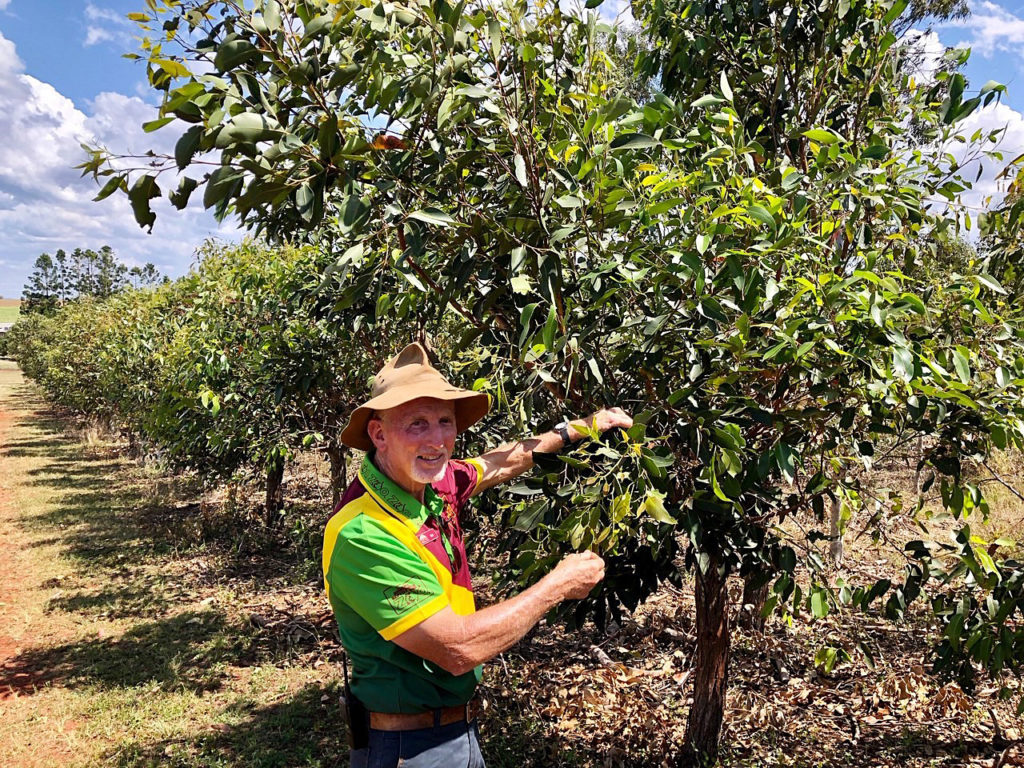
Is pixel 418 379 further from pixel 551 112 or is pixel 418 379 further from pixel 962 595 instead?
pixel 962 595

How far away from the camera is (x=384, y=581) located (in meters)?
2.09

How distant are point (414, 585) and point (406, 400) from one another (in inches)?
21.6

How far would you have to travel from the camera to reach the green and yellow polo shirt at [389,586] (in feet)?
6.83

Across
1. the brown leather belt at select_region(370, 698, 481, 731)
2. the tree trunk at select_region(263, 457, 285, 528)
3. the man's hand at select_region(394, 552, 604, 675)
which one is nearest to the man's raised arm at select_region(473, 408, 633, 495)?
the man's hand at select_region(394, 552, 604, 675)

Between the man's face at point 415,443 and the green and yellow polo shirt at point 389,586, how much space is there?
0.20 ft

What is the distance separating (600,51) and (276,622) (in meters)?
6.34

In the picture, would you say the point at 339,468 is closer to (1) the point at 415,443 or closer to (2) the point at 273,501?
(2) the point at 273,501

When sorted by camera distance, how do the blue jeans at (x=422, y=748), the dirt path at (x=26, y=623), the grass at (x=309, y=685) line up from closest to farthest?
the blue jeans at (x=422, y=748) < the grass at (x=309, y=685) < the dirt path at (x=26, y=623)

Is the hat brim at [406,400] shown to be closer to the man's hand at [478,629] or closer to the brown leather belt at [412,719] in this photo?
the man's hand at [478,629]

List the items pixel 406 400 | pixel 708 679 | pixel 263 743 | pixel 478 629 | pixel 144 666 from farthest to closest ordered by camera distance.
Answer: pixel 144 666 → pixel 263 743 → pixel 708 679 → pixel 406 400 → pixel 478 629

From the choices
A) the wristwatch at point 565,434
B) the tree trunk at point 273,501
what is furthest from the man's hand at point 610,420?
the tree trunk at point 273,501

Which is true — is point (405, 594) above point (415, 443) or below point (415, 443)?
below

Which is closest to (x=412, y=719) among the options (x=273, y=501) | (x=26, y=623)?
(x=26, y=623)

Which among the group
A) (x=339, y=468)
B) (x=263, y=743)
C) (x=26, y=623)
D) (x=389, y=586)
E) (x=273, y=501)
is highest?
(x=389, y=586)
